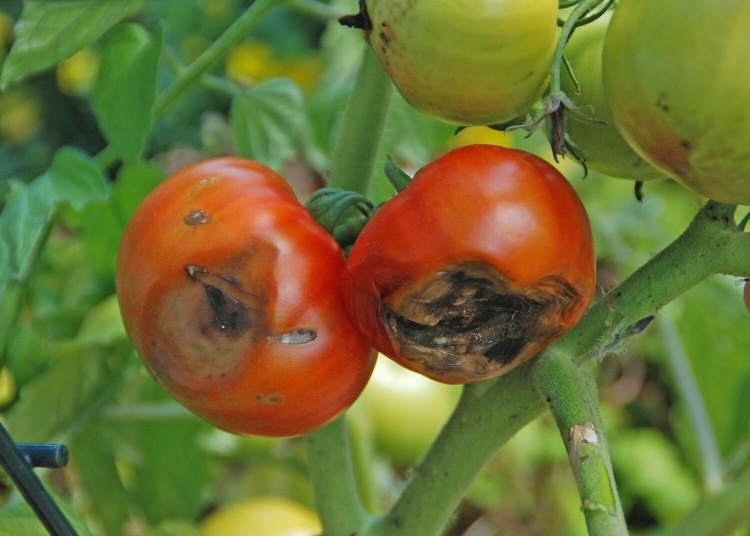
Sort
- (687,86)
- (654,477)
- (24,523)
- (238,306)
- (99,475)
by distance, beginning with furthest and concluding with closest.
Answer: (654,477) < (99,475) < (24,523) < (238,306) < (687,86)

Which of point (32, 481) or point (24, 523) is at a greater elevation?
point (32, 481)

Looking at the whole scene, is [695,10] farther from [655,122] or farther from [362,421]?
[362,421]

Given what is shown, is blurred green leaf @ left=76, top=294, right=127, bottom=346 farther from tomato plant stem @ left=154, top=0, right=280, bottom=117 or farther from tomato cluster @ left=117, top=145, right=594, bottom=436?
tomato cluster @ left=117, top=145, right=594, bottom=436

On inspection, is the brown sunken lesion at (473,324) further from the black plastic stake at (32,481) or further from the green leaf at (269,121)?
the green leaf at (269,121)

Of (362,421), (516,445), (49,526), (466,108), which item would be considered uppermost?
(466,108)

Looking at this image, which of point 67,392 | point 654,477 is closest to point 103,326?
point 67,392

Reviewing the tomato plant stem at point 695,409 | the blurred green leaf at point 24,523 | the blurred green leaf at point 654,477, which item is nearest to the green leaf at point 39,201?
the blurred green leaf at point 24,523

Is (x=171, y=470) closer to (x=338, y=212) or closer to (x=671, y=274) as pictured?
(x=338, y=212)

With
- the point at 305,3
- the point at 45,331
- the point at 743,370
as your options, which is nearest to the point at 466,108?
the point at 305,3
